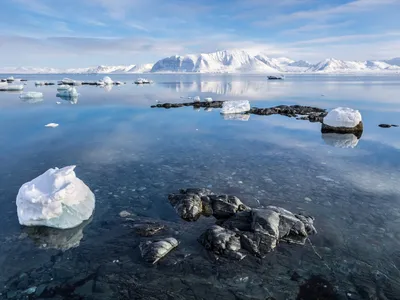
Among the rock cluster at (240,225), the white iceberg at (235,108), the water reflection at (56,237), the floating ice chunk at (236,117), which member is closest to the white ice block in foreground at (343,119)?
the floating ice chunk at (236,117)

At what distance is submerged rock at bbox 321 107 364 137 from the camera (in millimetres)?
21655

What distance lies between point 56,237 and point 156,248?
3063 mm

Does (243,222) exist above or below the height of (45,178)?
below

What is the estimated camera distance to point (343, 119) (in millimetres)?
21766

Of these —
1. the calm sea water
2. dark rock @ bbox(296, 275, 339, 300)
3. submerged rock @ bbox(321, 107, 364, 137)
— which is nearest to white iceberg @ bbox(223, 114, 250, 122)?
the calm sea water

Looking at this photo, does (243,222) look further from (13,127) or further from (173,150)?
(13,127)

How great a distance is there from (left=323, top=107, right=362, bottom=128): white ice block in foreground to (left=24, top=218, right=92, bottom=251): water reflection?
63.8 ft

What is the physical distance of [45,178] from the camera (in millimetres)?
9625

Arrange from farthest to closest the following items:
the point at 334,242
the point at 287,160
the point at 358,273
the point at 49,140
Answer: the point at 49,140
the point at 287,160
the point at 334,242
the point at 358,273

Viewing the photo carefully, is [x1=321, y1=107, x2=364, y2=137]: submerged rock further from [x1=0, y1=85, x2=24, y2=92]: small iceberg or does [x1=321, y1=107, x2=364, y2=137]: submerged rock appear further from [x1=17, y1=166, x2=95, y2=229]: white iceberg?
[x1=0, y1=85, x2=24, y2=92]: small iceberg

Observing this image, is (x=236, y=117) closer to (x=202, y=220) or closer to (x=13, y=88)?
(x=202, y=220)

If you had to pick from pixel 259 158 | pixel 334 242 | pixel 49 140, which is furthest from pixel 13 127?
pixel 334 242

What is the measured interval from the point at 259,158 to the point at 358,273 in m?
8.75

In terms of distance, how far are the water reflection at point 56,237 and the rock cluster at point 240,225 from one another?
3.06 m
